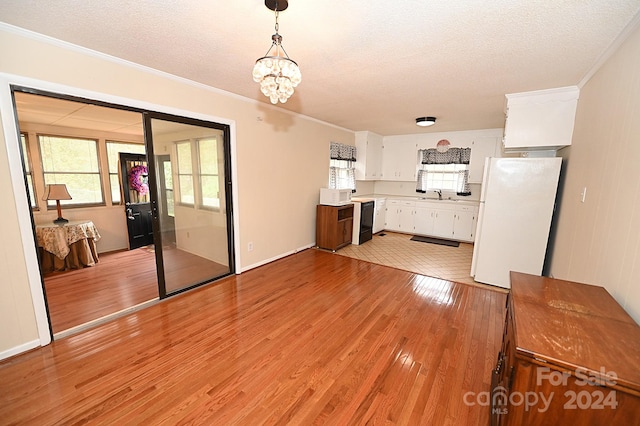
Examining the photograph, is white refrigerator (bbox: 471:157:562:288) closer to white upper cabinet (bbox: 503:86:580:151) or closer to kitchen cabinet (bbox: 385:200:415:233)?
white upper cabinet (bbox: 503:86:580:151)

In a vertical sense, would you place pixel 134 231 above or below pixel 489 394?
above

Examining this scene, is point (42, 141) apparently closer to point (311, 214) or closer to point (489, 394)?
point (311, 214)

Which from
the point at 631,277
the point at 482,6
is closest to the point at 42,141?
the point at 482,6

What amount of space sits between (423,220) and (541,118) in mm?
3252

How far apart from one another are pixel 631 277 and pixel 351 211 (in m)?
3.97

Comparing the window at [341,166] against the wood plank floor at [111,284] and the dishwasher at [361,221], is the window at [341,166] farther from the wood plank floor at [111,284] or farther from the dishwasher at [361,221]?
the wood plank floor at [111,284]

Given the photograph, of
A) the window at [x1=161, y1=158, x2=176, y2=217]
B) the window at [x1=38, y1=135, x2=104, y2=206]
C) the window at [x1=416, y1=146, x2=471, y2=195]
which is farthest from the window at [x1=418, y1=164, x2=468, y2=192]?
the window at [x1=38, y1=135, x2=104, y2=206]

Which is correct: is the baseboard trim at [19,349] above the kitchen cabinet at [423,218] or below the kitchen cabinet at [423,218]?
below

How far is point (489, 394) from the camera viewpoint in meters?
1.73

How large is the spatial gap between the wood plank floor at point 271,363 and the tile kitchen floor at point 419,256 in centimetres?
80

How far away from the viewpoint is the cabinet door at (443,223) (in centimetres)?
570

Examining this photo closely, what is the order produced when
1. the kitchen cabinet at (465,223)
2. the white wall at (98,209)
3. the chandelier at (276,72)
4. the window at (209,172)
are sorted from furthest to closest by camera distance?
the kitchen cabinet at (465,223)
the white wall at (98,209)
the window at (209,172)
the chandelier at (276,72)

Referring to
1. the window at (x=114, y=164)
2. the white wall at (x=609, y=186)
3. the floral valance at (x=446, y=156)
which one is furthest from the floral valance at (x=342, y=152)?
the window at (x=114, y=164)

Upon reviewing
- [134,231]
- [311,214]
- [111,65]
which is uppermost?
[111,65]
